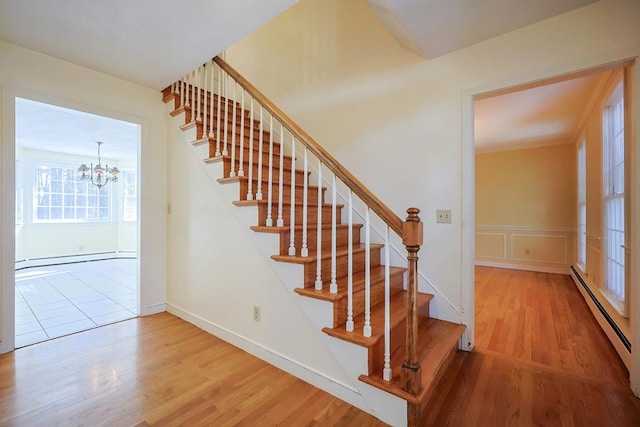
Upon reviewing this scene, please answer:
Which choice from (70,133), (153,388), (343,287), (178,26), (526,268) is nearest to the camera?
(153,388)

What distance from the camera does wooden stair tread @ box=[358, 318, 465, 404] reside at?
1410 millimetres

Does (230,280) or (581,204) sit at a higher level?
(581,204)

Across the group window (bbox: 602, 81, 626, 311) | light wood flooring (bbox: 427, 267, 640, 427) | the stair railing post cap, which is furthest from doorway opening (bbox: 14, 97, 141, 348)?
window (bbox: 602, 81, 626, 311)

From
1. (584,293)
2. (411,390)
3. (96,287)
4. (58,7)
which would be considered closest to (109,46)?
(58,7)

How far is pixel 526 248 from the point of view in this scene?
5.32 meters

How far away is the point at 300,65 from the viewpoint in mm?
3281

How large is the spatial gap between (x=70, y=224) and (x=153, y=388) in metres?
6.33

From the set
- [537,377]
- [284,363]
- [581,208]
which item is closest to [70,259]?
[284,363]

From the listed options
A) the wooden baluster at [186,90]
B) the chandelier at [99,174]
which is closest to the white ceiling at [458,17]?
the wooden baluster at [186,90]

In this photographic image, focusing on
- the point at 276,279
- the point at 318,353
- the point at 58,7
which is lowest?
the point at 318,353

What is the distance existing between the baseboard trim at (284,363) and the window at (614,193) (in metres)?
2.50

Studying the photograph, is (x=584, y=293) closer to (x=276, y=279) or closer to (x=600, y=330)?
(x=600, y=330)

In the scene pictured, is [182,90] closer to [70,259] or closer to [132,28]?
[132,28]

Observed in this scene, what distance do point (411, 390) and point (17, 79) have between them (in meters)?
3.59
